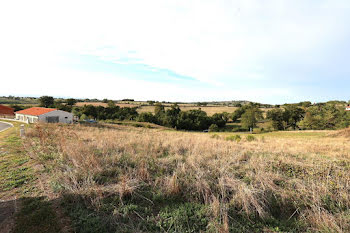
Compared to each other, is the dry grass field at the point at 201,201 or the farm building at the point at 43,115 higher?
the dry grass field at the point at 201,201

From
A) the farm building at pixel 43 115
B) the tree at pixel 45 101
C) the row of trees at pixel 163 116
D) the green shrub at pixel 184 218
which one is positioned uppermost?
the tree at pixel 45 101

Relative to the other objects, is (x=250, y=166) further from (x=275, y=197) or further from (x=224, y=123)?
(x=224, y=123)

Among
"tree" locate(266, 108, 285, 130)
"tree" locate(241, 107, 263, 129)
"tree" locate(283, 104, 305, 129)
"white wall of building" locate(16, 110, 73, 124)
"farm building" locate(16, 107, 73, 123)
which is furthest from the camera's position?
"tree" locate(241, 107, 263, 129)

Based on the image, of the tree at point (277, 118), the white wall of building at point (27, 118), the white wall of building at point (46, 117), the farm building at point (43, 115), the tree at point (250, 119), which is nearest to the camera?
the white wall of building at point (27, 118)

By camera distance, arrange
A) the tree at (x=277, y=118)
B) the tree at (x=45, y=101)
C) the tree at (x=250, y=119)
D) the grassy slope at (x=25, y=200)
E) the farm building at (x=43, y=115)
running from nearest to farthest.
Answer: the grassy slope at (x=25, y=200)
the farm building at (x=43, y=115)
the tree at (x=277, y=118)
the tree at (x=250, y=119)
the tree at (x=45, y=101)

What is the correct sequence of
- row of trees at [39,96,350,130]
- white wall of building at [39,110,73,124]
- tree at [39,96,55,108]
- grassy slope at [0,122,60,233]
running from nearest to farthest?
1. grassy slope at [0,122,60,233]
2. white wall of building at [39,110,73,124]
3. row of trees at [39,96,350,130]
4. tree at [39,96,55,108]

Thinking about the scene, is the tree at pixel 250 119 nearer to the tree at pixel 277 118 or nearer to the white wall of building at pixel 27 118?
the tree at pixel 277 118

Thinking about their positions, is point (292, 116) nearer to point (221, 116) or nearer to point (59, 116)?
point (221, 116)

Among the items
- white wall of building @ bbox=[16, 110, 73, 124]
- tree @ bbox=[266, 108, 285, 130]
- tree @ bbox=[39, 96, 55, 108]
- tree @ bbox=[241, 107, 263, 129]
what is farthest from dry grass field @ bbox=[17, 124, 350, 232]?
tree @ bbox=[39, 96, 55, 108]

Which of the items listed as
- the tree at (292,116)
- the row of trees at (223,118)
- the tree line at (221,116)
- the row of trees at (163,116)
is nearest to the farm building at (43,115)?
the tree line at (221,116)

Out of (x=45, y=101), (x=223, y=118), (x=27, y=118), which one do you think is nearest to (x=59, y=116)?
(x=27, y=118)

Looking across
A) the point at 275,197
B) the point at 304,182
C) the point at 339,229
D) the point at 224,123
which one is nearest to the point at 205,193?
the point at 275,197

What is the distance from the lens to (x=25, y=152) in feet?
24.2

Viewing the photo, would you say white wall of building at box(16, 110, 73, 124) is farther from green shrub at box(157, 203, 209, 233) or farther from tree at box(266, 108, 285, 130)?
tree at box(266, 108, 285, 130)
